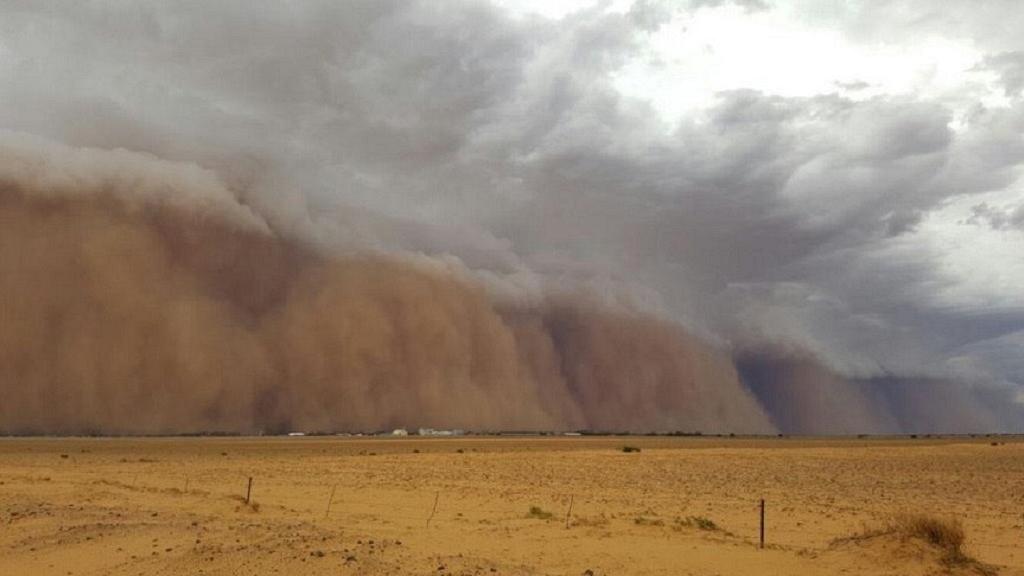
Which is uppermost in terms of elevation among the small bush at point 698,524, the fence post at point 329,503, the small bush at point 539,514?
the small bush at point 698,524

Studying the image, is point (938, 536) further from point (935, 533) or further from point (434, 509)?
point (434, 509)

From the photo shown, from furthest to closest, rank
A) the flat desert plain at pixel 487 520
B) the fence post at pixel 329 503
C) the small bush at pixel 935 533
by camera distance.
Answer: the fence post at pixel 329 503 → the small bush at pixel 935 533 → the flat desert plain at pixel 487 520

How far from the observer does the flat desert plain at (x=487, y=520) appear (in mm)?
11086

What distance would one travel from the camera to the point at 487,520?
17.5m

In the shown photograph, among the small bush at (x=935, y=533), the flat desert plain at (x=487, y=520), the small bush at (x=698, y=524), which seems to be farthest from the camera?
the small bush at (x=698, y=524)

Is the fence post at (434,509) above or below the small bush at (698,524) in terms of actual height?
below

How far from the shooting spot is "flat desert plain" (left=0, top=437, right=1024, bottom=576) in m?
11.1

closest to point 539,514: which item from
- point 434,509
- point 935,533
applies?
point 434,509

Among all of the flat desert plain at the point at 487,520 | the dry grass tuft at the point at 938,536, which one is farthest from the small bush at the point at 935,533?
the flat desert plain at the point at 487,520

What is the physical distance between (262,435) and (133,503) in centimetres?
9505

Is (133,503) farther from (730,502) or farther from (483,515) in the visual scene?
(730,502)

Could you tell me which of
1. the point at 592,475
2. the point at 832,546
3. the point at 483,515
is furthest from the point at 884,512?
the point at 592,475

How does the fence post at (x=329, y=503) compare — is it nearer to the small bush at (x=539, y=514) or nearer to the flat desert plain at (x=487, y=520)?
the flat desert plain at (x=487, y=520)

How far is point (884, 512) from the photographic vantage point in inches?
808
